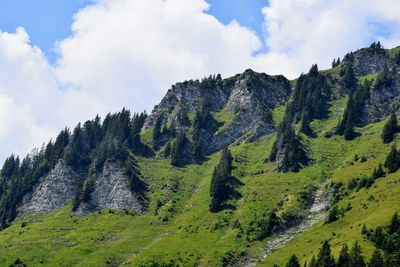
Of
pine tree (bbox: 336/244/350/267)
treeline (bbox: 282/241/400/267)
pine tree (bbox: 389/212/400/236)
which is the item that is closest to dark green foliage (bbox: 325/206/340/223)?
pine tree (bbox: 389/212/400/236)

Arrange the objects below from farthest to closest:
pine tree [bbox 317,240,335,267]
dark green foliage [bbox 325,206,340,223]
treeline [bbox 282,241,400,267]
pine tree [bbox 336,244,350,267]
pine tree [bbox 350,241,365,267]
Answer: dark green foliage [bbox 325,206,340,223], pine tree [bbox 317,240,335,267], pine tree [bbox 336,244,350,267], pine tree [bbox 350,241,365,267], treeline [bbox 282,241,400,267]

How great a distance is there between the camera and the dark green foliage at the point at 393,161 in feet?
586

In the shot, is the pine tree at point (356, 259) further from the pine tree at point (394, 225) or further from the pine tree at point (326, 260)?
the pine tree at point (394, 225)

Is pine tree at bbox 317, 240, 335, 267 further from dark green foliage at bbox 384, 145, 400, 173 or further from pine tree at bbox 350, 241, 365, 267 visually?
dark green foliage at bbox 384, 145, 400, 173

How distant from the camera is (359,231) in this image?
142m

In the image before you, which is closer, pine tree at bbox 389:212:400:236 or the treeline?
the treeline

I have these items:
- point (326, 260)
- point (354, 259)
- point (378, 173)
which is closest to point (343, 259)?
point (326, 260)

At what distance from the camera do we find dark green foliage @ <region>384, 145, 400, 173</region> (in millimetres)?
178750

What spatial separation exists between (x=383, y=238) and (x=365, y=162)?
224 feet

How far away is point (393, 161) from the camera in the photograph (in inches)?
7141

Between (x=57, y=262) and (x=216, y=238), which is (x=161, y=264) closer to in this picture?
(x=216, y=238)

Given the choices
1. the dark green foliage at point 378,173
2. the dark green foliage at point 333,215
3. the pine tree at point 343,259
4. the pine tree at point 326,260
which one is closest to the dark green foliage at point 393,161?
the dark green foliage at point 378,173

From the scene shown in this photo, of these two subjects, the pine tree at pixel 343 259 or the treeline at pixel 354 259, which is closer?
the treeline at pixel 354 259

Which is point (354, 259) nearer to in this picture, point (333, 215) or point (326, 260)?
Result: point (326, 260)
